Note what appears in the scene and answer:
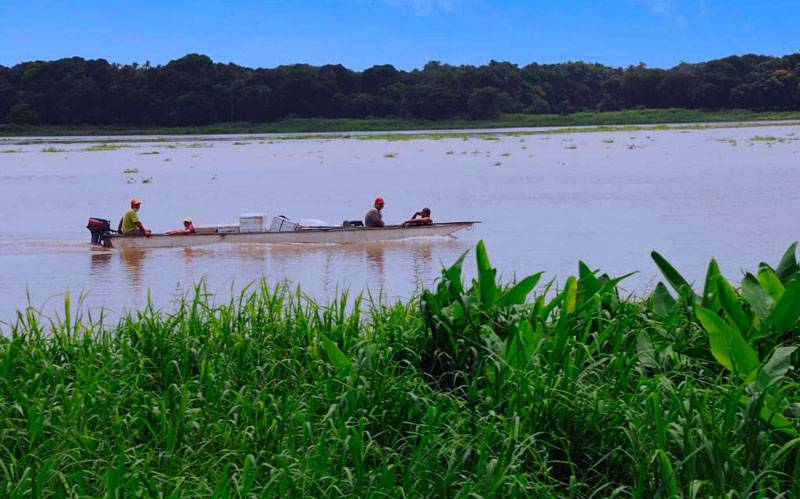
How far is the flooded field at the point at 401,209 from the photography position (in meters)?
22.0

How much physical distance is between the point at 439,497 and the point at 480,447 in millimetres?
396

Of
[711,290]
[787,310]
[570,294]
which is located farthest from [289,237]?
[787,310]

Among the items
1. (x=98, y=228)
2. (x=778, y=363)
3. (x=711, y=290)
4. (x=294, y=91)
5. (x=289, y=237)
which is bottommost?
(x=289, y=237)

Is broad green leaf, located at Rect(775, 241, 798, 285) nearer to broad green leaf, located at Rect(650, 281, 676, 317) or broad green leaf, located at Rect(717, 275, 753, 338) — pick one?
broad green leaf, located at Rect(650, 281, 676, 317)

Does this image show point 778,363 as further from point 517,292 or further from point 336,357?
point 336,357

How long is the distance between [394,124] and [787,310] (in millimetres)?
127592

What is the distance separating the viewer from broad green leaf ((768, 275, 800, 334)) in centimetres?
815

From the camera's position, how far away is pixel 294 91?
A: 135500mm

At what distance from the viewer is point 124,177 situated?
58.2 metres

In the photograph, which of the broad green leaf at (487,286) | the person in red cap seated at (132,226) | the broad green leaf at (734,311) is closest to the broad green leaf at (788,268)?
the broad green leaf at (734,311)

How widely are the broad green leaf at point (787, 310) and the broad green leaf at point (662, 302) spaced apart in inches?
48.0

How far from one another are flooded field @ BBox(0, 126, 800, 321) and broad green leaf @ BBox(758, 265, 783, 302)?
463 cm

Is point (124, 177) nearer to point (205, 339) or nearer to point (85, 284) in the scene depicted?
point (85, 284)

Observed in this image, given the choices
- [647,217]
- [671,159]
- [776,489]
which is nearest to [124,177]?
[671,159]
